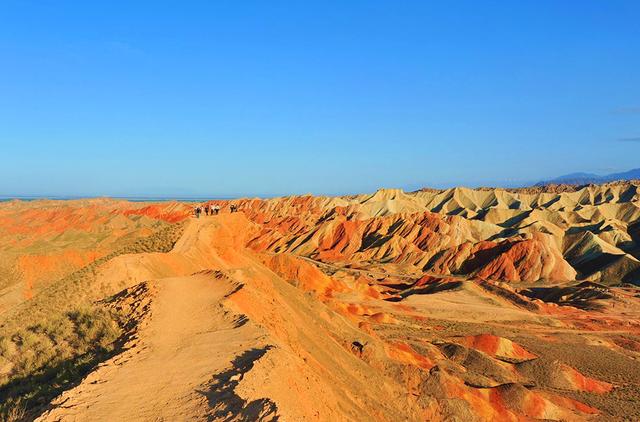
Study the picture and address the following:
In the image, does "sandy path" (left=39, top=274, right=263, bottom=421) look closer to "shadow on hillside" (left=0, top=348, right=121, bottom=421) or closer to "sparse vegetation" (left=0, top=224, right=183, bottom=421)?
"shadow on hillside" (left=0, top=348, right=121, bottom=421)

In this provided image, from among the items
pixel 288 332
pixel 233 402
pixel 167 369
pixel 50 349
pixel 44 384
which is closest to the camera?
pixel 233 402

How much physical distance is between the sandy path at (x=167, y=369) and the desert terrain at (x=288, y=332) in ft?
0.16

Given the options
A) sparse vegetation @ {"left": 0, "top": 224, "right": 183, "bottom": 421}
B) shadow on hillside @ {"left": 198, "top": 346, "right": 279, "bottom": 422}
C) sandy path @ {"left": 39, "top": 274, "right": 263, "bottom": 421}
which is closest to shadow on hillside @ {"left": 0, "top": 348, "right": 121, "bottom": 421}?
sparse vegetation @ {"left": 0, "top": 224, "right": 183, "bottom": 421}

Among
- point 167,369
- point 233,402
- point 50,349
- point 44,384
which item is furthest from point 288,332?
point 233,402

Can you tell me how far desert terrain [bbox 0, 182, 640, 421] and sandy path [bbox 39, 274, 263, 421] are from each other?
0.05 metres

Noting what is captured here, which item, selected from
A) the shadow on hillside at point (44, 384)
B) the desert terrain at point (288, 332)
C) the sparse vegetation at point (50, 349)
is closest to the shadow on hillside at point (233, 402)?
the desert terrain at point (288, 332)

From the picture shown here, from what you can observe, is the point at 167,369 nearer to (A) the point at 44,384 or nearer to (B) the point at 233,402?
(B) the point at 233,402

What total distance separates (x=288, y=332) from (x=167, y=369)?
23.9 ft

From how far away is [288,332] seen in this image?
19.0 meters

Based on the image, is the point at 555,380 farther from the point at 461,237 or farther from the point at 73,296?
the point at 461,237

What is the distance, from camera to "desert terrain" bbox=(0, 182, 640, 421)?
37.3 feet

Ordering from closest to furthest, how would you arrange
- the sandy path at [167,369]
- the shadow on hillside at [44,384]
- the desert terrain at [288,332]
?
the sandy path at [167,369]
the shadow on hillside at [44,384]
the desert terrain at [288,332]

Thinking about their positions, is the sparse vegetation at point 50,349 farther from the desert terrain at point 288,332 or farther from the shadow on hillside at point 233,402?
the shadow on hillside at point 233,402

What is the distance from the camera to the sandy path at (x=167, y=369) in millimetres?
10070
